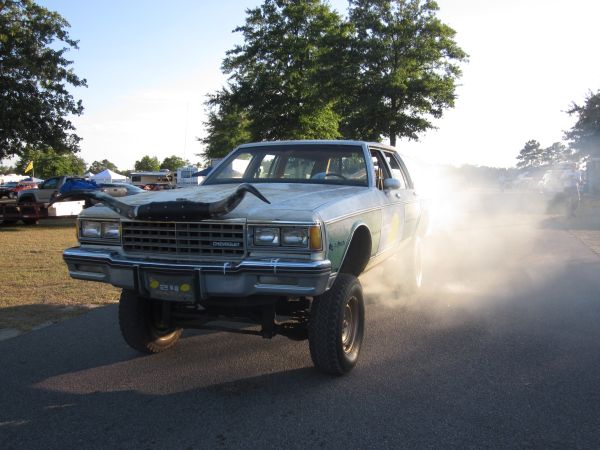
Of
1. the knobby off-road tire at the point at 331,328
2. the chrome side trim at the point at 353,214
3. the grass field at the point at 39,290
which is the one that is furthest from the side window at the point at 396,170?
the grass field at the point at 39,290

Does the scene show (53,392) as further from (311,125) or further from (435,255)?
(311,125)

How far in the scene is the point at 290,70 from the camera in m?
25.8

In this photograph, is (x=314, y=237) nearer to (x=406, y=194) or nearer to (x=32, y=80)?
(x=406, y=194)

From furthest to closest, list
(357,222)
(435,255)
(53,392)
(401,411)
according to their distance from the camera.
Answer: (435,255) → (357,222) → (53,392) → (401,411)

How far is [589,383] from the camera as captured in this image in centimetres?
374

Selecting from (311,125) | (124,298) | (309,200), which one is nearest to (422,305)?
(309,200)

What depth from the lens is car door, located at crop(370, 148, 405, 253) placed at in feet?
16.5

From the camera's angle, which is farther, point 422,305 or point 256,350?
point 422,305

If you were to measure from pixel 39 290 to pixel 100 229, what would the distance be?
3.64 meters

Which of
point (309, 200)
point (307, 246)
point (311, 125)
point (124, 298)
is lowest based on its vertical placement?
point (124, 298)

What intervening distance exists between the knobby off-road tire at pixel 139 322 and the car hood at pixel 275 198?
809mm

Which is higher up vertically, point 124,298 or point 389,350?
point 124,298

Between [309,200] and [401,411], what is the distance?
1.59 metres

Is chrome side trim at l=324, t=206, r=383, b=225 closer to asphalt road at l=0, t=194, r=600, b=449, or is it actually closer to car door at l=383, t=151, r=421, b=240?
car door at l=383, t=151, r=421, b=240
